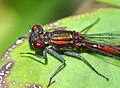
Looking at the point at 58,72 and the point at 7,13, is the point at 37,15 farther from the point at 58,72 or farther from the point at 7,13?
the point at 58,72

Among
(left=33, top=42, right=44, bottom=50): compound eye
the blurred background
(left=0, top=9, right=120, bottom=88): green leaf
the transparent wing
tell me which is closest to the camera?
(left=0, top=9, right=120, bottom=88): green leaf

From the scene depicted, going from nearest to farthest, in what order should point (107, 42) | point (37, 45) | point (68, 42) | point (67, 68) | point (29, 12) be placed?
1. point (67, 68)
2. point (37, 45)
3. point (68, 42)
4. point (107, 42)
5. point (29, 12)

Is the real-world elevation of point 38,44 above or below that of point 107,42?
above

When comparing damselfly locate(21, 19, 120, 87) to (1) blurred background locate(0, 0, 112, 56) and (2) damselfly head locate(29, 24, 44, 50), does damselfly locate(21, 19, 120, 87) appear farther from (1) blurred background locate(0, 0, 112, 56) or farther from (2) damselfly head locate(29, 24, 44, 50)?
→ (1) blurred background locate(0, 0, 112, 56)

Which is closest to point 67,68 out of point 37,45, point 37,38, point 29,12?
point 37,45

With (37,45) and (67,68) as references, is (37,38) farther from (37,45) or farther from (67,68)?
(67,68)

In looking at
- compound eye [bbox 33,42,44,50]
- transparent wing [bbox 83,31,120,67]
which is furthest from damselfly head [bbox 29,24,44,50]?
transparent wing [bbox 83,31,120,67]
